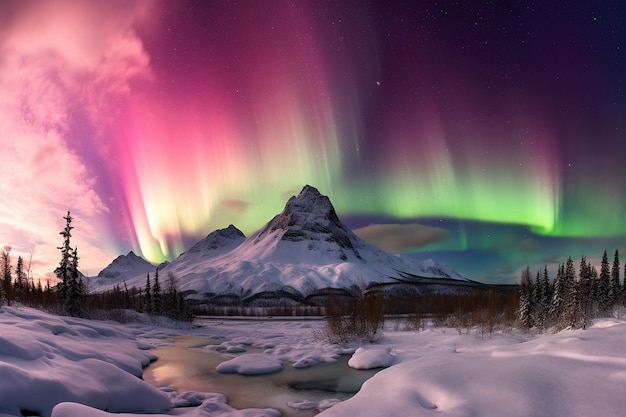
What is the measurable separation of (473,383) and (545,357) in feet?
9.57

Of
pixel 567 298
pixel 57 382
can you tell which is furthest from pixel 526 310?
pixel 57 382

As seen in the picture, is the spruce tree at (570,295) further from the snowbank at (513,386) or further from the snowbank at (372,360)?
the snowbank at (513,386)

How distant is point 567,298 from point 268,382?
1552 inches

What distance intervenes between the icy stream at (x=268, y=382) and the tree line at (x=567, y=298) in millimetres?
21636

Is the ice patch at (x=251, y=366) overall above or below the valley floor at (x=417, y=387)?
below

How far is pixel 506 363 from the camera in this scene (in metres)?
13.9

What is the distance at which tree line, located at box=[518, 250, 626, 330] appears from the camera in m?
40.2

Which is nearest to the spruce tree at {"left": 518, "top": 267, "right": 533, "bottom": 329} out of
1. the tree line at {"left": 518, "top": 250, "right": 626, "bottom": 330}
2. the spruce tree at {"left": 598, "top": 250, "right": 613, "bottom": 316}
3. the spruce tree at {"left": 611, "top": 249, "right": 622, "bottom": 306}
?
the tree line at {"left": 518, "top": 250, "right": 626, "bottom": 330}

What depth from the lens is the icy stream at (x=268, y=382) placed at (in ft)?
64.7

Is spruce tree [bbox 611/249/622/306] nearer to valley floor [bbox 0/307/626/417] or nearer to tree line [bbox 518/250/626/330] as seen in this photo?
tree line [bbox 518/250/626/330]

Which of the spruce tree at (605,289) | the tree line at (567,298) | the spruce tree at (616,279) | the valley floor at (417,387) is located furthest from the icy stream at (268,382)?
the spruce tree at (616,279)

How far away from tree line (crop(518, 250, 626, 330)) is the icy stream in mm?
21636

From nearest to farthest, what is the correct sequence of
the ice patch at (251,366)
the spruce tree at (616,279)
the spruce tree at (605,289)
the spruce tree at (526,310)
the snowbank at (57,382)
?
the snowbank at (57,382) < the ice patch at (251,366) < the spruce tree at (526,310) < the spruce tree at (605,289) < the spruce tree at (616,279)

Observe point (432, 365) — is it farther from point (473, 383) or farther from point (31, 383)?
point (31, 383)
